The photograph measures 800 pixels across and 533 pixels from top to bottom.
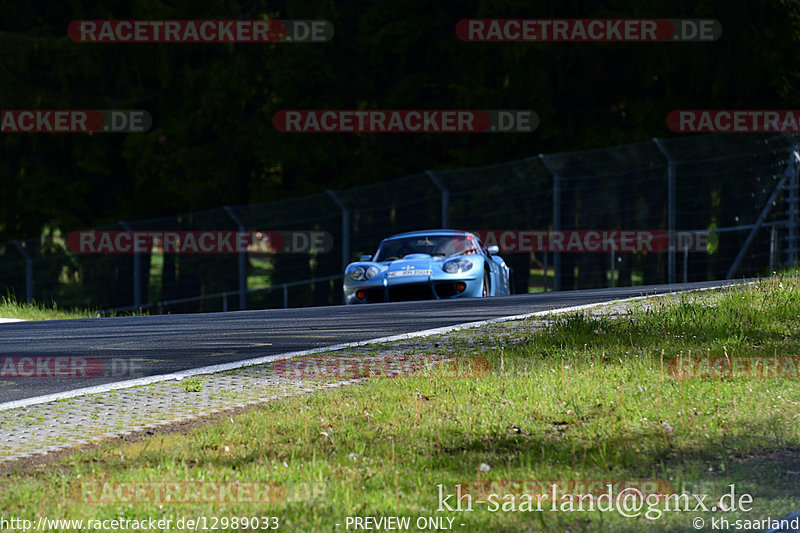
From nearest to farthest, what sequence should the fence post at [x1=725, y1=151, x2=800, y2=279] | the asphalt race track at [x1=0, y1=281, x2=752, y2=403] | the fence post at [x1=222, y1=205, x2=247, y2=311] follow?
1. the asphalt race track at [x1=0, y1=281, x2=752, y2=403]
2. the fence post at [x1=725, y1=151, x2=800, y2=279]
3. the fence post at [x1=222, y1=205, x2=247, y2=311]

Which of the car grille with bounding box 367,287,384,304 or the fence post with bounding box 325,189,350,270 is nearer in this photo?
the car grille with bounding box 367,287,384,304

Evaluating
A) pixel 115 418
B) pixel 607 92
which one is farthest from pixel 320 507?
pixel 607 92

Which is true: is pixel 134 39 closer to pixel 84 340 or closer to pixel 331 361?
pixel 84 340

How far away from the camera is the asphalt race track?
9.32 meters

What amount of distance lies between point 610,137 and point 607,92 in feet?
6.41

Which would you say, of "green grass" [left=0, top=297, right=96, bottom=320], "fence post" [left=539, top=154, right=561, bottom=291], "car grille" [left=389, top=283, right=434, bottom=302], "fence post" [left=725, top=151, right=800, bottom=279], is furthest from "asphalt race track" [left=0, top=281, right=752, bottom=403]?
"fence post" [left=725, top=151, right=800, bottom=279]

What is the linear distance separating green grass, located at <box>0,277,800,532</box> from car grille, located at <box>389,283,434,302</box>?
7.48 meters

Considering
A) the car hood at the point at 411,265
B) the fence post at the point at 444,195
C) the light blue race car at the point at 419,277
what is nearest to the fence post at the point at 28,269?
the fence post at the point at 444,195

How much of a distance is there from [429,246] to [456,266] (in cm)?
106

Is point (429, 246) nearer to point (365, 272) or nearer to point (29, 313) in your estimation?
point (365, 272)

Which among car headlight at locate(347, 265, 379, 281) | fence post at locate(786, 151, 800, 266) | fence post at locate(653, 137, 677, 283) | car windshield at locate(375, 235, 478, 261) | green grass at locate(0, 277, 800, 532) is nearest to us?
green grass at locate(0, 277, 800, 532)

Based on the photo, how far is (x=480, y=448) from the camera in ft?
20.5

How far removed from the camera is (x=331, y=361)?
30.3ft

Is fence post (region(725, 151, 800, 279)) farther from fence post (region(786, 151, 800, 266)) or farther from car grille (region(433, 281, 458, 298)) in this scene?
car grille (region(433, 281, 458, 298))
